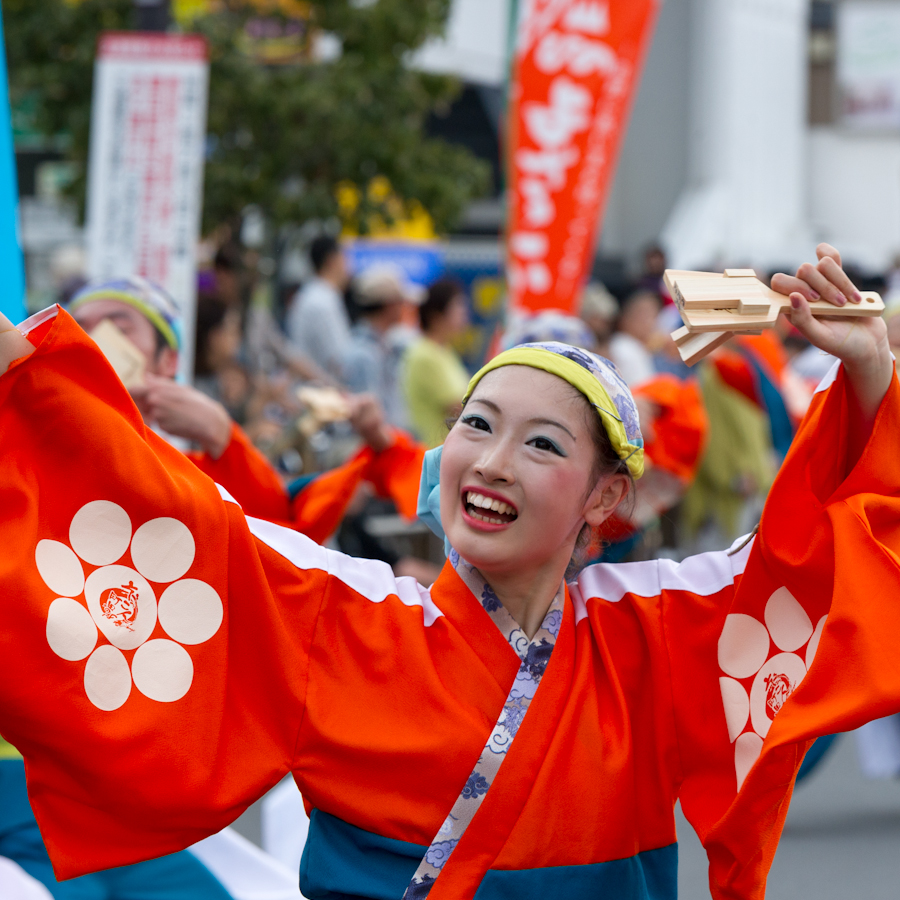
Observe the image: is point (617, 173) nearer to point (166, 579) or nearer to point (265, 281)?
point (265, 281)

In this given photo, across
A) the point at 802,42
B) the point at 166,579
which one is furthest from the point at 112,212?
the point at 802,42

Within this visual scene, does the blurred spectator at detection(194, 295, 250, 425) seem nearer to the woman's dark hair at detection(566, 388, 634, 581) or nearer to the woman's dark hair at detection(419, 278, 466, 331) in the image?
the woman's dark hair at detection(419, 278, 466, 331)

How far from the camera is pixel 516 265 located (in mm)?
6359

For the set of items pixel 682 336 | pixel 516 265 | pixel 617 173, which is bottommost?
pixel 617 173

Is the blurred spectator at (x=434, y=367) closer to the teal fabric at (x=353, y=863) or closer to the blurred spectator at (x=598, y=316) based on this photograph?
the blurred spectator at (x=598, y=316)

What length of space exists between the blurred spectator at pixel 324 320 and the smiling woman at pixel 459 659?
4957 mm

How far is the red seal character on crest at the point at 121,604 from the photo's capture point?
180 centimetres

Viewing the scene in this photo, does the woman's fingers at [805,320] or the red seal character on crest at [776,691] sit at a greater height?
the woman's fingers at [805,320]

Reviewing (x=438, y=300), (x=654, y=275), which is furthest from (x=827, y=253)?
(x=654, y=275)

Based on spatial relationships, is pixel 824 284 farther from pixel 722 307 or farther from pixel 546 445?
pixel 546 445

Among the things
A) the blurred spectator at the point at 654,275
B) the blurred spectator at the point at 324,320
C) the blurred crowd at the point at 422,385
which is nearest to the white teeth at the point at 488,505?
the blurred crowd at the point at 422,385

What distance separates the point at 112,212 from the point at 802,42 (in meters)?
16.9

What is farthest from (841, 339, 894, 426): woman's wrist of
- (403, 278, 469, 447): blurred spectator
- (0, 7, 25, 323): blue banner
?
(403, 278, 469, 447): blurred spectator

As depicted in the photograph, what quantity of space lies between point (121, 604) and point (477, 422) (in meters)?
0.56
